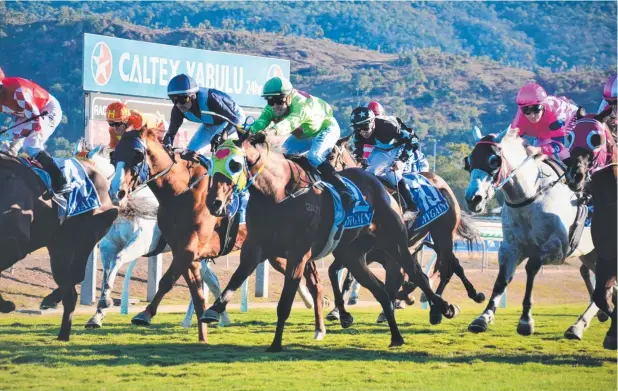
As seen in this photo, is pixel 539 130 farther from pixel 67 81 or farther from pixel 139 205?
pixel 67 81

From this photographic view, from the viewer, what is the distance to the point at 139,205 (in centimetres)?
1409

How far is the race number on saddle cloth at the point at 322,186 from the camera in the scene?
9.81 m

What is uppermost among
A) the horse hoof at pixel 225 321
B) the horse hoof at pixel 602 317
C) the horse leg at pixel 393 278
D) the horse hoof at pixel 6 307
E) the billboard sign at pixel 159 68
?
the billboard sign at pixel 159 68

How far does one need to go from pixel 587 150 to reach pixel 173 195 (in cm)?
401

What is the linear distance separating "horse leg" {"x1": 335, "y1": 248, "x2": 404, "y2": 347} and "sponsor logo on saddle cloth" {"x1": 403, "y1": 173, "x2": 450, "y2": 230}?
202cm

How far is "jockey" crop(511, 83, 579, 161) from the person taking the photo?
40.1 ft

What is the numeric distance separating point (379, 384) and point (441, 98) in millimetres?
95461

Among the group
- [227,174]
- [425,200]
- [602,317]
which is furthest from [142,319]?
[602,317]

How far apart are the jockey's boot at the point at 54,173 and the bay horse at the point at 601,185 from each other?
5.11m

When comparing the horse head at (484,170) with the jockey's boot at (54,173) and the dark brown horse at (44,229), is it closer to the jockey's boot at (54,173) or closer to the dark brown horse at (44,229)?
the dark brown horse at (44,229)

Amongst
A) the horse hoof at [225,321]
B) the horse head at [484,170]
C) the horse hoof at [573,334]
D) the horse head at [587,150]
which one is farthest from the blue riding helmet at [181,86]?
the horse hoof at [573,334]

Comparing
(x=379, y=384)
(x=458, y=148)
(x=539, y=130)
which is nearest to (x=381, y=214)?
(x=539, y=130)

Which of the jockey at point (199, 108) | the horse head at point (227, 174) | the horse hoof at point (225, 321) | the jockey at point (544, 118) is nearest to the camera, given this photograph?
the horse head at point (227, 174)

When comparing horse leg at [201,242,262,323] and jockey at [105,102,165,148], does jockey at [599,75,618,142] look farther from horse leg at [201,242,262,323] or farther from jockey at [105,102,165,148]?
jockey at [105,102,165,148]
